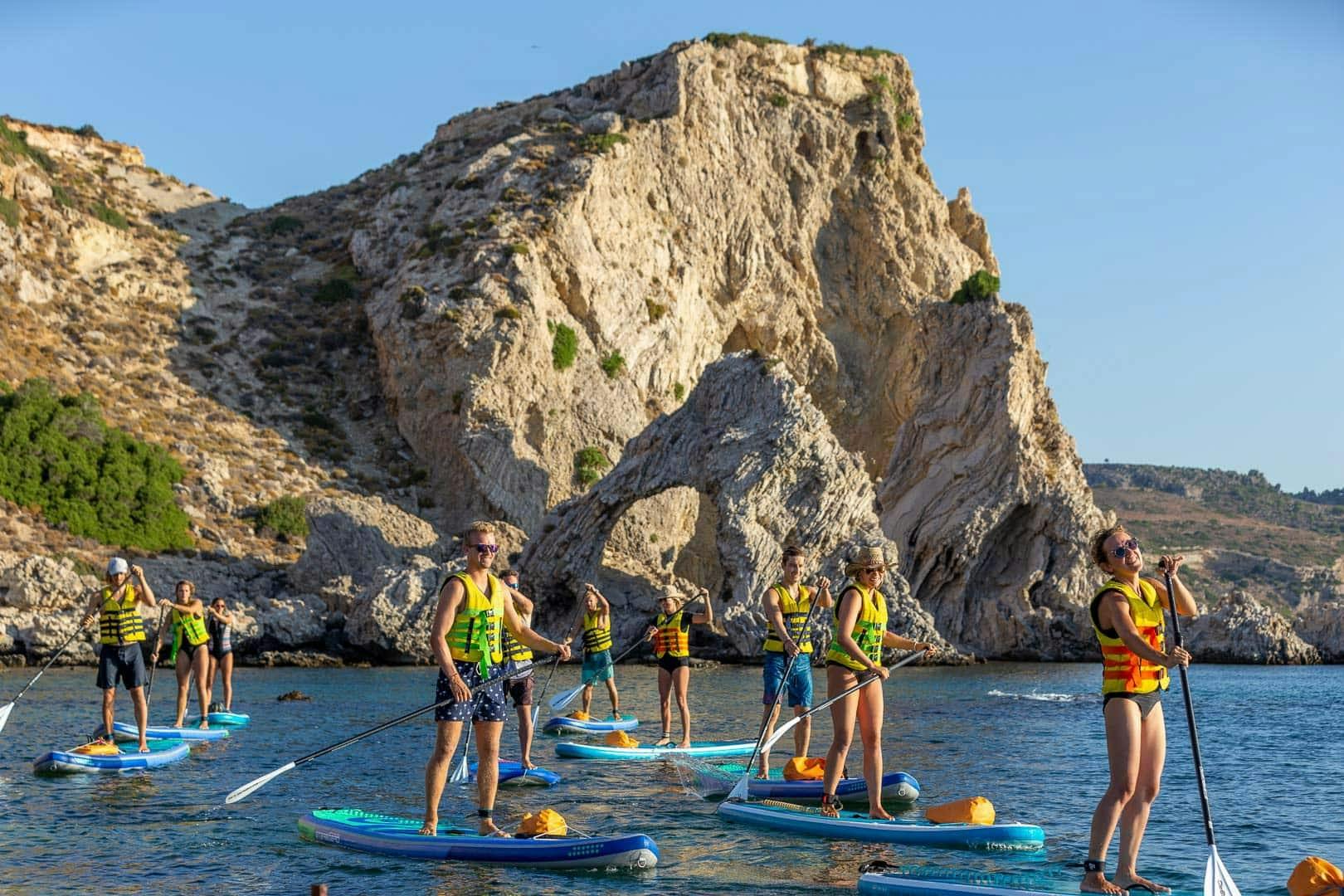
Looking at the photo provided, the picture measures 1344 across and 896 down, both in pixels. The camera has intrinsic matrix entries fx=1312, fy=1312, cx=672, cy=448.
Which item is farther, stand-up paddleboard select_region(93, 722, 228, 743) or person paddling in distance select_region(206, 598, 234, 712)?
person paddling in distance select_region(206, 598, 234, 712)

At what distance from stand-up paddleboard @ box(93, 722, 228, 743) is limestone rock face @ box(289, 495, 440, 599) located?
73.4 feet

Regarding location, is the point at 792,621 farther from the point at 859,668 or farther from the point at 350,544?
the point at 350,544

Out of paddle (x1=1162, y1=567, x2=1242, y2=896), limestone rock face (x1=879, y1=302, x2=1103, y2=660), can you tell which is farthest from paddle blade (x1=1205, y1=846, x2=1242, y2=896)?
limestone rock face (x1=879, y1=302, x2=1103, y2=660)

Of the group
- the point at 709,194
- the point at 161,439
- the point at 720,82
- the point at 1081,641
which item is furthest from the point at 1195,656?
the point at 161,439

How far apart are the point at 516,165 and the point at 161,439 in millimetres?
21367

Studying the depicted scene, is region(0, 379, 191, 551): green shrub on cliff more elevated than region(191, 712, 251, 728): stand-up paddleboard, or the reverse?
region(0, 379, 191, 551): green shrub on cliff

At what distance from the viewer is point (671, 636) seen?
17.4m

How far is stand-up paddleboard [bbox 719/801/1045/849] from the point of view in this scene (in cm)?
1106

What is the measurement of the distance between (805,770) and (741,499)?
81.7 feet

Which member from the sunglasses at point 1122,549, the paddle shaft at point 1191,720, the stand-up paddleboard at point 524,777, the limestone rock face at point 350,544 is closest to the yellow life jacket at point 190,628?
the stand-up paddleboard at point 524,777

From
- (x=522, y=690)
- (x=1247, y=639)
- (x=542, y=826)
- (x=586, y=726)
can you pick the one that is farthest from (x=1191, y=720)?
(x=1247, y=639)

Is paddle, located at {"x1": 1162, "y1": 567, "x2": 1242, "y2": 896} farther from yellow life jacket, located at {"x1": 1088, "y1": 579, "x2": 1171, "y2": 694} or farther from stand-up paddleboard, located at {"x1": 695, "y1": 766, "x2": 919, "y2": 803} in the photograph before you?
stand-up paddleboard, located at {"x1": 695, "y1": 766, "x2": 919, "y2": 803}

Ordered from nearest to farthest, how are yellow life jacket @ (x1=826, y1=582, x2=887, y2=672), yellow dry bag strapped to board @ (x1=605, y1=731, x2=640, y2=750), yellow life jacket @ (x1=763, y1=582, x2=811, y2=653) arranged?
yellow life jacket @ (x1=826, y1=582, x2=887, y2=672) < yellow life jacket @ (x1=763, y1=582, x2=811, y2=653) < yellow dry bag strapped to board @ (x1=605, y1=731, x2=640, y2=750)

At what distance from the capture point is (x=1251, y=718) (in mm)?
24594
